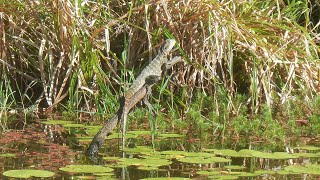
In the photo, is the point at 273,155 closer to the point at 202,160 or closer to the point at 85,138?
the point at 202,160

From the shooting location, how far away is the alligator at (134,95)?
4.32 meters

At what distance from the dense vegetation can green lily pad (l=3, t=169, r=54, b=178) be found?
1709mm

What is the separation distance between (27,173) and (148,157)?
2.53 ft

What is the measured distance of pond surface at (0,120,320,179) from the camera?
381 centimetres

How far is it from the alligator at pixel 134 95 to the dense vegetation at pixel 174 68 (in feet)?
2.53

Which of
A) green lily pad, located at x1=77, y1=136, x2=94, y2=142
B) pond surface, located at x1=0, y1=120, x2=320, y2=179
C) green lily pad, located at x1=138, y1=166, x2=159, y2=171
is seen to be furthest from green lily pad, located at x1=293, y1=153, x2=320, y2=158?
green lily pad, located at x1=77, y1=136, x2=94, y2=142

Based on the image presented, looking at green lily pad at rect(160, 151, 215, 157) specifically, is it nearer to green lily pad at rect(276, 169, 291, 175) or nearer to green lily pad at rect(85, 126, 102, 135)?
green lily pad at rect(276, 169, 291, 175)

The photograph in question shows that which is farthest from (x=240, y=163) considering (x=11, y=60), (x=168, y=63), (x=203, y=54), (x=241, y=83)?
(x=11, y=60)

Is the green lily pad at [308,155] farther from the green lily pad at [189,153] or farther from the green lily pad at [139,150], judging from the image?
the green lily pad at [139,150]

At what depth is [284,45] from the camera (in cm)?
575

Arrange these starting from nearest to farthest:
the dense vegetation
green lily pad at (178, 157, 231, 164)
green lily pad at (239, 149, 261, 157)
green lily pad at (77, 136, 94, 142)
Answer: green lily pad at (178, 157, 231, 164)
green lily pad at (239, 149, 261, 157)
green lily pad at (77, 136, 94, 142)
the dense vegetation

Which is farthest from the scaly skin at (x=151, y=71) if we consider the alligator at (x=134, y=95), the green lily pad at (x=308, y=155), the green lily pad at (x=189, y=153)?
the green lily pad at (x=308, y=155)

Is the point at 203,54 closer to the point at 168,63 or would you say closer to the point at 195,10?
the point at 195,10

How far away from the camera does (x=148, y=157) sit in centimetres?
416
